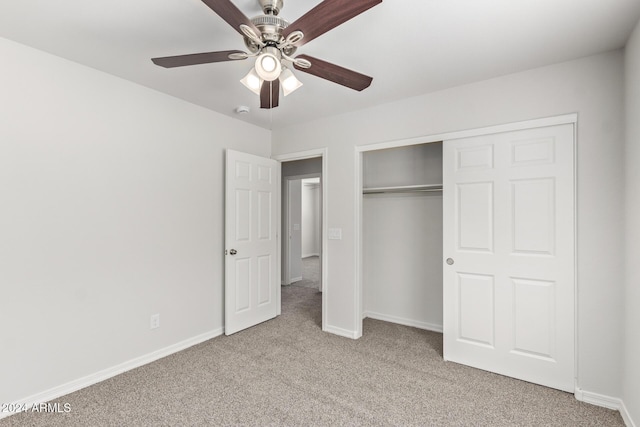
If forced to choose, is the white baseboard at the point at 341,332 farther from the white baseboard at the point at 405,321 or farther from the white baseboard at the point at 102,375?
the white baseboard at the point at 102,375

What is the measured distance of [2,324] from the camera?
2.04 meters

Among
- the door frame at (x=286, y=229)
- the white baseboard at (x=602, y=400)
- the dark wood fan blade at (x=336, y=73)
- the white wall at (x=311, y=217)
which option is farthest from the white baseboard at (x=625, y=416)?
the white wall at (x=311, y=217)

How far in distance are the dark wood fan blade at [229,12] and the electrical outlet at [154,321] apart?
8.32 feet

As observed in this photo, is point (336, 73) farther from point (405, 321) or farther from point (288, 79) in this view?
point (405, 321)

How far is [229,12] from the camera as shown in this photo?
1.34 metres

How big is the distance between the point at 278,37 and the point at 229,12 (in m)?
0.31

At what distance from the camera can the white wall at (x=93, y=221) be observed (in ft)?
6.92

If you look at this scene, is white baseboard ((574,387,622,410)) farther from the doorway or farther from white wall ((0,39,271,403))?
the doorway

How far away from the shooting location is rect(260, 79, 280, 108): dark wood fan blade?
203 cm

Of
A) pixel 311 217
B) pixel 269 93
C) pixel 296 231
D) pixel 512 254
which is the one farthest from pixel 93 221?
pixel 311 217

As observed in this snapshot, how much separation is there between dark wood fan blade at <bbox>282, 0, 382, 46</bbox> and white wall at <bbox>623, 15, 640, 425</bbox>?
5.92 feet

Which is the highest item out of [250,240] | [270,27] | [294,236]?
[270,27]

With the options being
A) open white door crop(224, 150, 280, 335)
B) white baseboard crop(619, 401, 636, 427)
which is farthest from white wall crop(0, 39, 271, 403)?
white baseboard crop(619, 401, 636, 427)

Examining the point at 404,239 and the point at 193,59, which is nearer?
the point at 193,59
